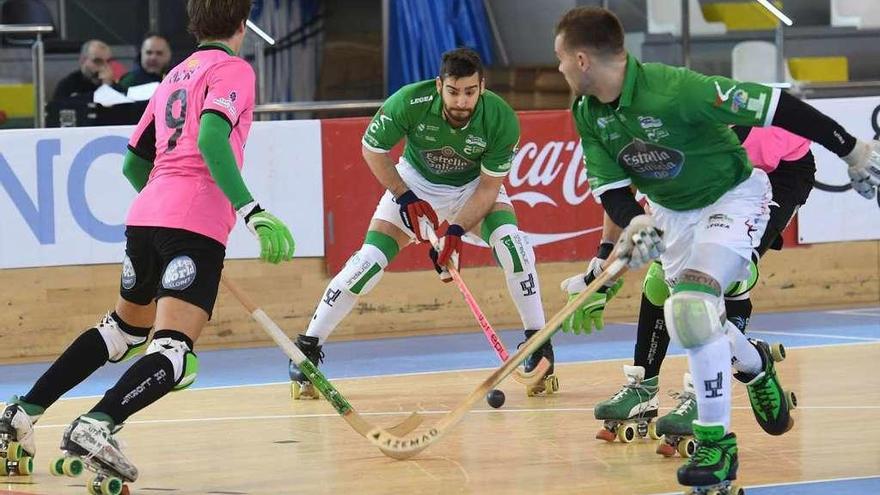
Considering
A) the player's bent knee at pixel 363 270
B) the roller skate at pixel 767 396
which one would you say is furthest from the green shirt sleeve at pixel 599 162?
the player's bent knee at pixel 363 270

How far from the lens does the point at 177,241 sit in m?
5.48

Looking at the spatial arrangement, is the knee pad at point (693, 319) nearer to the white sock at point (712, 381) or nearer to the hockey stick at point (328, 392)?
the white sock at point (712, 381)

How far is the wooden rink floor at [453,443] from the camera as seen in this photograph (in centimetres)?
574

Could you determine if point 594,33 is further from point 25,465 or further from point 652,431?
point 25,465

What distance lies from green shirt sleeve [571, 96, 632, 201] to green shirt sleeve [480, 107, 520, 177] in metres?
2.05

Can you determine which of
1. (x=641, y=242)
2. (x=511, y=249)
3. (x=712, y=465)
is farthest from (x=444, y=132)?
(x=712, y=465)

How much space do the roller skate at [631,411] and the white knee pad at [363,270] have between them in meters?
1.75

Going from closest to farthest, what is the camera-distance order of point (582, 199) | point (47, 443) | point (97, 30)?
1. point (47, 443)
2. point (582, 199)
3. point (97, 30)

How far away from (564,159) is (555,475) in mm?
4649

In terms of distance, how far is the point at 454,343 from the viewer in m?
9.66

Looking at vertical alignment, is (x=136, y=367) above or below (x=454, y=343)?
above

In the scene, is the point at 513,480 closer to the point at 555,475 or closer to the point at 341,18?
the point at 555,475

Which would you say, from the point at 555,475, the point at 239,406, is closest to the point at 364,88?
the point at 239,406

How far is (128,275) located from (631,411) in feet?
6.64
